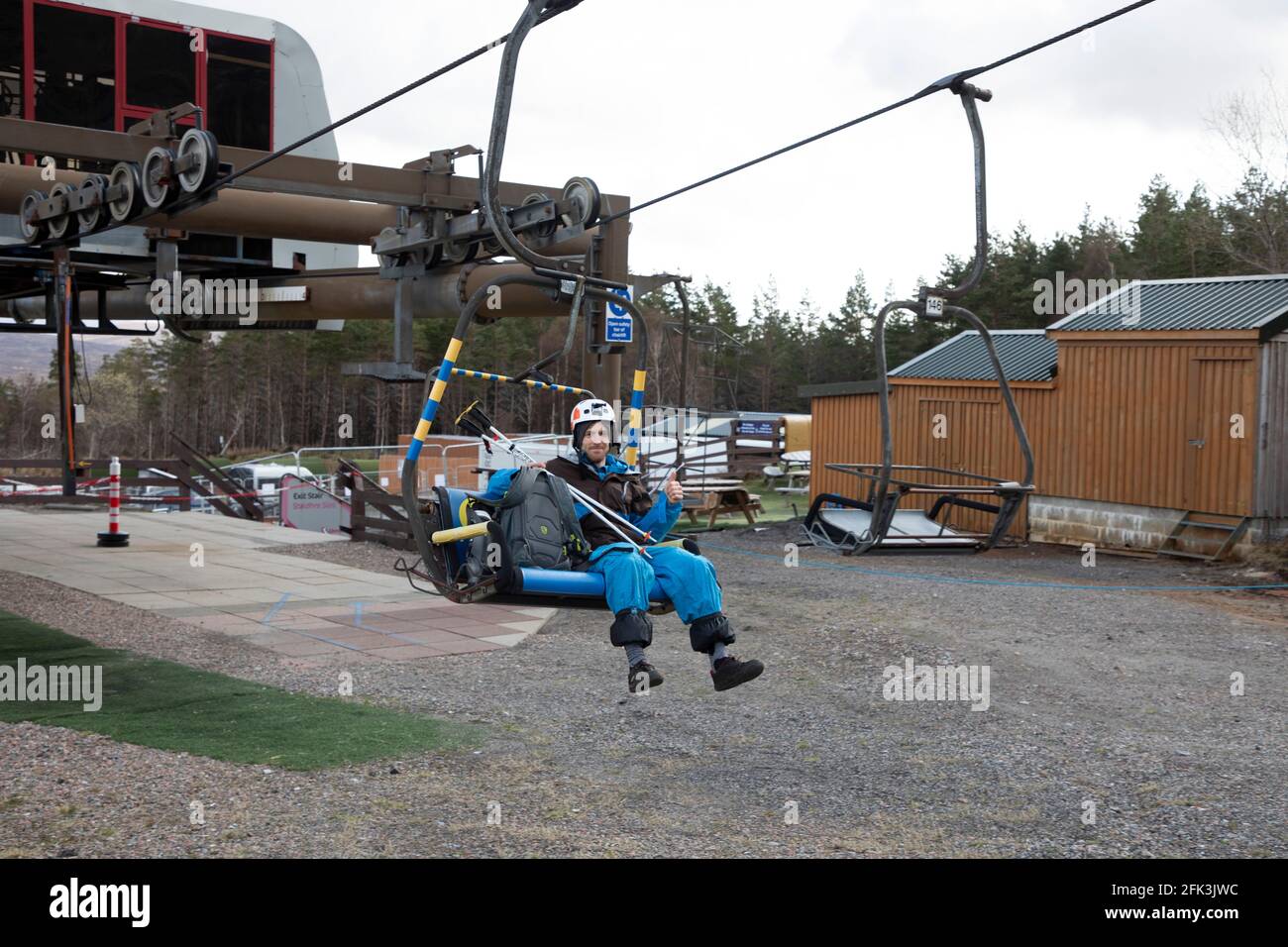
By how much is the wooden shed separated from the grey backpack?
50.1 feet

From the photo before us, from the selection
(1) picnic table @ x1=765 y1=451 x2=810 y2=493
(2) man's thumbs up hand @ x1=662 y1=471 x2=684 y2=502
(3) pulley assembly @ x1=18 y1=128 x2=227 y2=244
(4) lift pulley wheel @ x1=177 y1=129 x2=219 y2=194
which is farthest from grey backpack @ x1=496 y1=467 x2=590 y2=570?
(1) picnic table @ x1=765 y1=451 x2=810 y2=493

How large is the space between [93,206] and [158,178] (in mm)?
1118

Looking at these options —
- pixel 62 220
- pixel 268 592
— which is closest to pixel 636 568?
pixel 62 220

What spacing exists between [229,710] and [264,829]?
8.74ft

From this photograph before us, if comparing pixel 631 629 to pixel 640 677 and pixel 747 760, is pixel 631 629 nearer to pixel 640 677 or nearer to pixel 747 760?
pixel 640 677

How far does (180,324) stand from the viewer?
15.3 metres

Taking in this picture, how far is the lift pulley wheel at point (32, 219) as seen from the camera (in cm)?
1121

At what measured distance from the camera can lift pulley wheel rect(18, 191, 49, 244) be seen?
36.8 feet

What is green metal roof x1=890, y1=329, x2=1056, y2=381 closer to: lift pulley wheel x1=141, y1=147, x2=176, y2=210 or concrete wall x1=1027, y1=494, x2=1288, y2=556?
concrete wall x1=1027, y1=494, x2=1288, y2=556

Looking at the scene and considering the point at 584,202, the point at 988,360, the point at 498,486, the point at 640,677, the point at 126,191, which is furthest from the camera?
the point at 988,360

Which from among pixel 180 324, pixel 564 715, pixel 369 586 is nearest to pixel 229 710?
pixel 564 715

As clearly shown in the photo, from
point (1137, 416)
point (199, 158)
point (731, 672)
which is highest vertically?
point (199, 158)

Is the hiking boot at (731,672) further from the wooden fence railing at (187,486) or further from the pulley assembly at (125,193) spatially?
the wooden fence railing at (187,486)

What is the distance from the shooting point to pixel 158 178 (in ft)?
32.4
